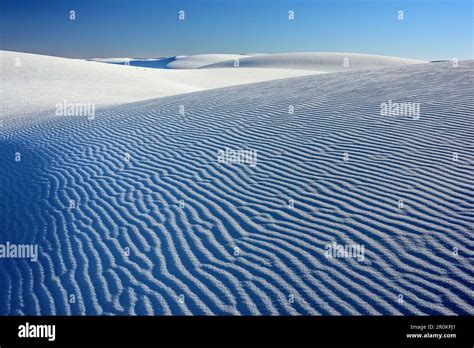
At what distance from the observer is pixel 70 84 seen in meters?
26.5

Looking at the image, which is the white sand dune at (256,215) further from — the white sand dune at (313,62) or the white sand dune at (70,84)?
the white sand dune at (313,62)

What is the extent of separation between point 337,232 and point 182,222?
1.99 m

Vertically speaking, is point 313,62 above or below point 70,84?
above

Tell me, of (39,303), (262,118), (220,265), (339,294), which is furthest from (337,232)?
(262,118)

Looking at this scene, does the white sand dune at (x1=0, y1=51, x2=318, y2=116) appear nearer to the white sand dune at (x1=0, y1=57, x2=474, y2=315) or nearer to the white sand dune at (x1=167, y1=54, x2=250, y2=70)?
the white sand dune at (x1=0, y1=57, x2=474, y2=315)

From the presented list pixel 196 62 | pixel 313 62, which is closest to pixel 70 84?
pixel 313 62

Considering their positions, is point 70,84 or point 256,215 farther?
point 70,84

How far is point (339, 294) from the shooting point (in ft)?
12.6

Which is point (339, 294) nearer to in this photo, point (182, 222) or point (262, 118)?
point (182, 222)

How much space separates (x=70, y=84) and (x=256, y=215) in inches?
960

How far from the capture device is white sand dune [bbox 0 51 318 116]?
66.6ft

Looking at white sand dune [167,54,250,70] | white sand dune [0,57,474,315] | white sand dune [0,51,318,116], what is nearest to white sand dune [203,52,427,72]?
white sand dune [167,54,250,70]

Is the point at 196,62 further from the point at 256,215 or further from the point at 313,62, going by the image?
the point at 256,215

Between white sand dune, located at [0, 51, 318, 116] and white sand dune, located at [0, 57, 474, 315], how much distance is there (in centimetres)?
1066
